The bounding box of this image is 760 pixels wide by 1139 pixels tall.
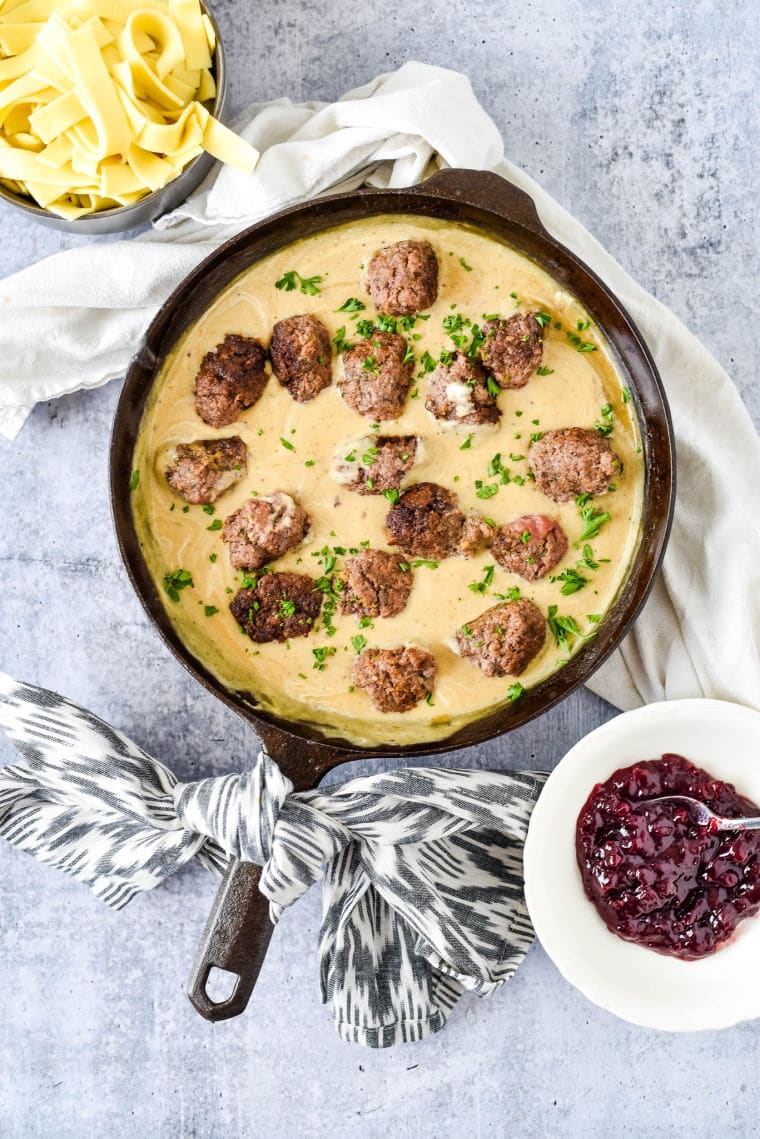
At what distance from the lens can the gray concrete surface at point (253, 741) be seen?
374 cm

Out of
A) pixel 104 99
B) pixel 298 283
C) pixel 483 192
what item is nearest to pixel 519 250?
pixel 483 192

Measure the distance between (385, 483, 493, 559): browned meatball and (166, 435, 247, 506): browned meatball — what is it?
0.56 meters

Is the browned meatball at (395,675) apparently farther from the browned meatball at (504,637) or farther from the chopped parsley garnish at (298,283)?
the chopped parsley garnish at (298,283)

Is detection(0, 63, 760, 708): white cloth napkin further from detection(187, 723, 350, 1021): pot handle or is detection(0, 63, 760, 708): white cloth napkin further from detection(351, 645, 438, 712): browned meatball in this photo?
detection(187, 723, 350, 1021): pot handle

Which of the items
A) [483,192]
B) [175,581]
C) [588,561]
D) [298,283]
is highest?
[483,192]

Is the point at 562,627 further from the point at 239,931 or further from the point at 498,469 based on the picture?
the point at 239,931

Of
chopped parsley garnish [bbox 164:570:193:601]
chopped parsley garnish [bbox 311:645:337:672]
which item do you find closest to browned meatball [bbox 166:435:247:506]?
chopped parsley garnish [bbox 164:570:193:601]

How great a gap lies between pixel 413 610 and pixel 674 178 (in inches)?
78.1

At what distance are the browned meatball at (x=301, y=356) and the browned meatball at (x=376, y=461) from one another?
24cm

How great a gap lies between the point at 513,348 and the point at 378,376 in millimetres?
461

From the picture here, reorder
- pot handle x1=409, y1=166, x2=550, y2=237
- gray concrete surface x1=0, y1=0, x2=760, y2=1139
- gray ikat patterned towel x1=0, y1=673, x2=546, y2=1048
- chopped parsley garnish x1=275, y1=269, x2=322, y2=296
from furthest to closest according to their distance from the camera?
gray concrete surface x1=0, y1=0, x2=760, y2=1139, gray ikat patterned towel x1=0, y1=673, x2=546, y2=1048, chopped parsley garnish x1=275, y1=269, x2=322, y2=296, pot handle x1=409, y1=166, x2=550, y2=237

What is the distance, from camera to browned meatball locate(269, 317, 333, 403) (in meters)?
3.26

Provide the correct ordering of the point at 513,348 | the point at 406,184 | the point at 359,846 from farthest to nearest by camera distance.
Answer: the point at 359,846, the point at 406,184, the point at 513,348

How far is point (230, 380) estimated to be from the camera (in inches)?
129
